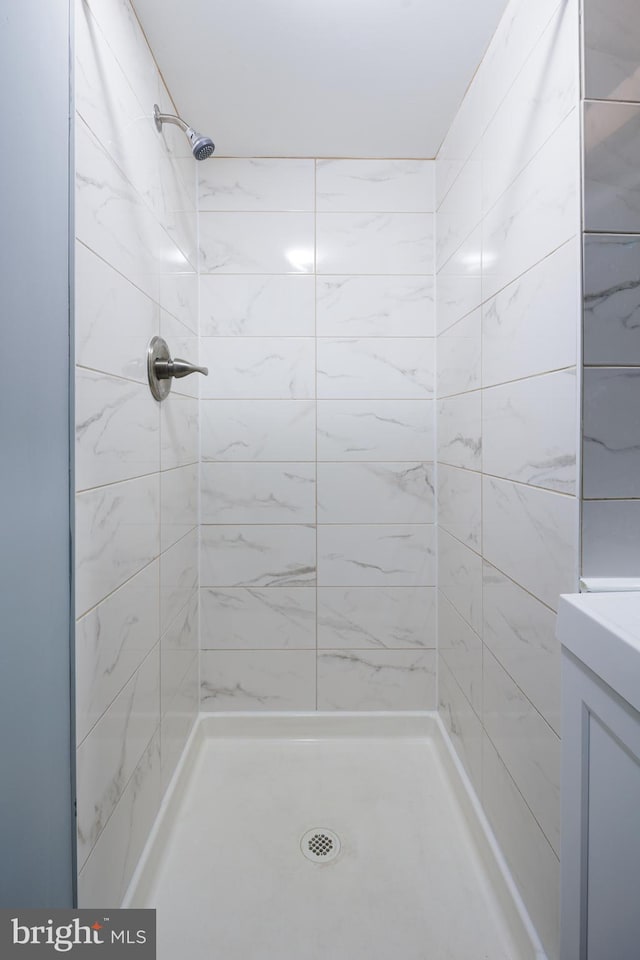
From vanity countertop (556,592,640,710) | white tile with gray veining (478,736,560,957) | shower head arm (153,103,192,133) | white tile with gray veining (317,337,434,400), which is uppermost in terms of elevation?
shower head arm (153,103,192,133)

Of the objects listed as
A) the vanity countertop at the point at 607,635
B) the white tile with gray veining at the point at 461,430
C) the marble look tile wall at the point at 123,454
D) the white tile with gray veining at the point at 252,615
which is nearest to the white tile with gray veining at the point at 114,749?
the marble look tile wall at the point at 123,454

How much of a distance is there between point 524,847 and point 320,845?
0.58 metres

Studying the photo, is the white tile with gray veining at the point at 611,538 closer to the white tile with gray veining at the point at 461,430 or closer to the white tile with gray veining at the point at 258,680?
the white tile with gray veining at the point at 461,430

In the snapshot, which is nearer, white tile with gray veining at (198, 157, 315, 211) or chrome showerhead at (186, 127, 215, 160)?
chrome showerhead at (186, 127, 215, 160)

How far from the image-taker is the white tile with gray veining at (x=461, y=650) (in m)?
1.43

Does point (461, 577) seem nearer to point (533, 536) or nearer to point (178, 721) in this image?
point (533, 536)

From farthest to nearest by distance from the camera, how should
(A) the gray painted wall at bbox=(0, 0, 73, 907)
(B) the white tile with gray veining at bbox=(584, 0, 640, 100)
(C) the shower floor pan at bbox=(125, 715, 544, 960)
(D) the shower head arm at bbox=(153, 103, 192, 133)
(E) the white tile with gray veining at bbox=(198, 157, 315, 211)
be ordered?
(E) the white tile with gray veining at bbox=(198, 157, 315, 211) → (D) the shower head arm at bbox=(153, 103, 192, 133) → (C) the shower floor pan at bbox=(125, 715, 544, 960) → (B) the white tile with gray veining at bbox=(584, 0, 640, 100) → (A) the gray painted wall at bbox=(0, 0, 73, 907)

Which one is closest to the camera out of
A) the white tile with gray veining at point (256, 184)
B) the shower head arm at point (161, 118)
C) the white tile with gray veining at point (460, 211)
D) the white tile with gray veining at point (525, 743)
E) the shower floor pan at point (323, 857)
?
the white tile with gray veining at point (525, 743)

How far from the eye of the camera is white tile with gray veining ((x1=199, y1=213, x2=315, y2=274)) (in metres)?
1.84

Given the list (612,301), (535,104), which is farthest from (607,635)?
(535,104)

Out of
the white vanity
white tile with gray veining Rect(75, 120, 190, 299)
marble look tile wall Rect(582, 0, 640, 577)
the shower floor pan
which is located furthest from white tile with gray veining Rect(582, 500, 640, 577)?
white tile with gray veining Rect(75, 120, 190, 299)

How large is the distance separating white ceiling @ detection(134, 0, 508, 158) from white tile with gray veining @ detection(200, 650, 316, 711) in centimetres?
190

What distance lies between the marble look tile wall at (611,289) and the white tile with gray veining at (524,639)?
0.21 metres

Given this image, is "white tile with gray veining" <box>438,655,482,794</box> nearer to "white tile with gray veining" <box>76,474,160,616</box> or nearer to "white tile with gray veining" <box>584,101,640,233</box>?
"white tile with gray veining" <box>76,474,160,616</box>
